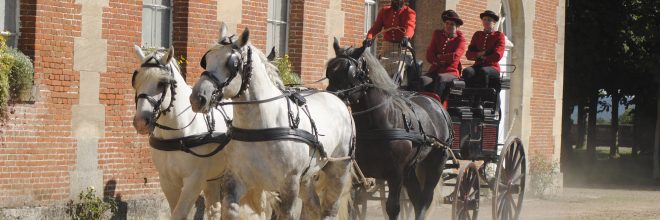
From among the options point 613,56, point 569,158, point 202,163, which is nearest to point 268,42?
point 202,163

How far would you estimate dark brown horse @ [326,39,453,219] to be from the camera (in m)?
11.6

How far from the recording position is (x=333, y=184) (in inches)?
425

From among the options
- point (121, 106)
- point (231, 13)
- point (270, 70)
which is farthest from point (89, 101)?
point (270, 70)

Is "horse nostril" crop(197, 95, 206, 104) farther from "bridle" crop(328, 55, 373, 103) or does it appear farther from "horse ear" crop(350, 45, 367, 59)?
"horse ear" crop(350, 45, 367, 59)

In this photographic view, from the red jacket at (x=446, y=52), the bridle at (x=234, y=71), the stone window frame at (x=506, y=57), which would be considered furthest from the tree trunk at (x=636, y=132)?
the bridle at (x=234, y=71)

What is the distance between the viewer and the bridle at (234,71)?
9243mm

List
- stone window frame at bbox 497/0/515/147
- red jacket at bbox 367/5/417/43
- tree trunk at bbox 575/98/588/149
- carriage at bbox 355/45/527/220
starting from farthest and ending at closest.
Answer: tree trunk at bbox 575/98/588/149 < stone window frame at bbox 497/0/515/147 < red jacket at bbox 367/5/417/43 < carriage at bbox 355/45/527/220

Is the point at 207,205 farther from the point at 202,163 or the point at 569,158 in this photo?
the point at 569,158

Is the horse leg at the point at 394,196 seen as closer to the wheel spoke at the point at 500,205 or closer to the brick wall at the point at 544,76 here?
the wheel spoke at the point at 500,205

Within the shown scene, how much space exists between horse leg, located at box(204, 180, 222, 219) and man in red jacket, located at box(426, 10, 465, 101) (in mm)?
3472

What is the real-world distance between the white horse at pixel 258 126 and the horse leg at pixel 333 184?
0.32m

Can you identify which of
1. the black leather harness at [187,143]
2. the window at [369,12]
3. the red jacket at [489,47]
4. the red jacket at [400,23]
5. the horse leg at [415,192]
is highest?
the window at [369,12]

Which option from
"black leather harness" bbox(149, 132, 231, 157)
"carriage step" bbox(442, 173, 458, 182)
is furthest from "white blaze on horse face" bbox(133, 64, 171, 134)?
"carriage step" bbox(442, 173, 458, 182)

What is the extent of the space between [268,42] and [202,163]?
5696 millimetres
